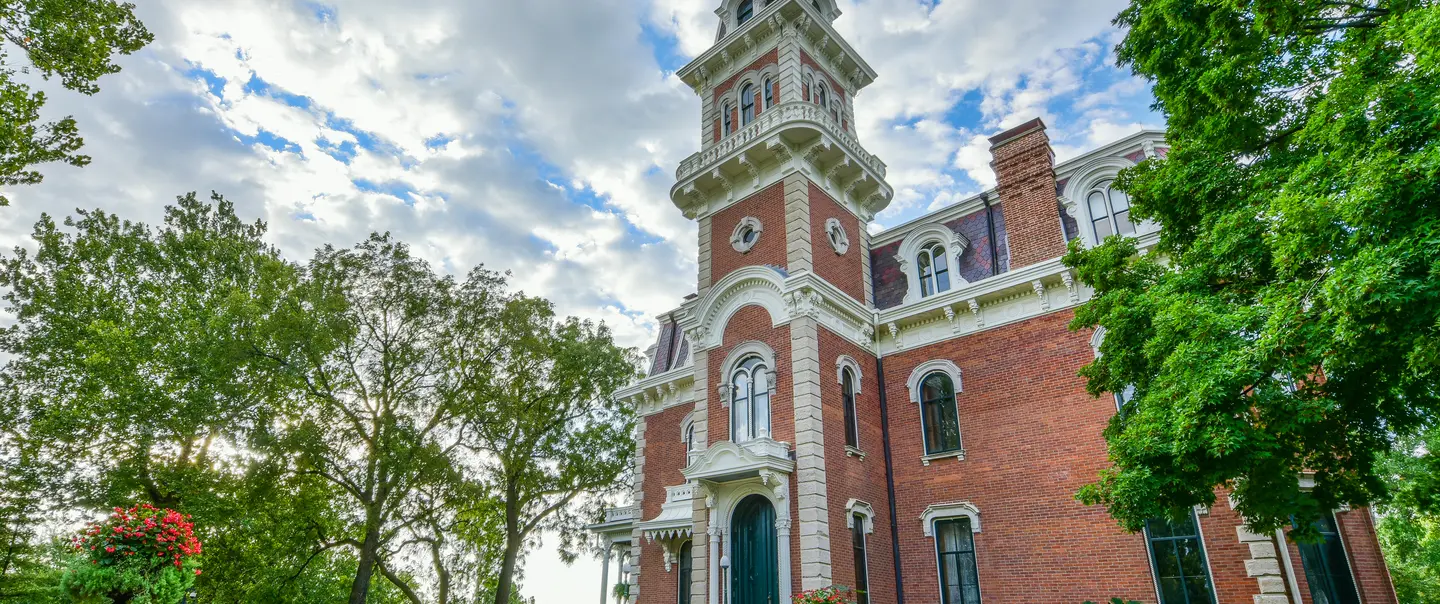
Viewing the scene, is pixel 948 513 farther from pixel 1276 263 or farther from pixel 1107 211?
pixel 1276 263

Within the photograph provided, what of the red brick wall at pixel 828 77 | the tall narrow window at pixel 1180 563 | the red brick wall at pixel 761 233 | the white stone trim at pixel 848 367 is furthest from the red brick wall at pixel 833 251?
the tall narrow window at pixel 1180 563

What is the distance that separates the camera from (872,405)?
16.4 meters

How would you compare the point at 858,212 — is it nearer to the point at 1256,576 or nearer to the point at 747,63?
the point at 747,63

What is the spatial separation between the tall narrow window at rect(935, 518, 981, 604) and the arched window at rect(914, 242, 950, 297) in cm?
540

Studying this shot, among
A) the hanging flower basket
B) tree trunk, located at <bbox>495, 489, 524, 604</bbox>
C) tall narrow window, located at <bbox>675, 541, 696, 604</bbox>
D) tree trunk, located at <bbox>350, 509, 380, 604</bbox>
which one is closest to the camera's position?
the hanging flower basket

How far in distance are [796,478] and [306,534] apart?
15.5 metres

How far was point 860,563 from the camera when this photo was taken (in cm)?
1444

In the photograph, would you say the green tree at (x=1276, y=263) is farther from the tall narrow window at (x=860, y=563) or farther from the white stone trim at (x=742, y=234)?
the white stone trim at (x=742, y=234)

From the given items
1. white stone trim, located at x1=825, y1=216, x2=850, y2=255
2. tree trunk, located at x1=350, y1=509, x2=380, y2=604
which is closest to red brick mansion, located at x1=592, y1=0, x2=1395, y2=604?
white stone trim, located at x1=825, y1=216, x2=850, y2=255

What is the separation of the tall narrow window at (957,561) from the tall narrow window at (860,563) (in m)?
1.54

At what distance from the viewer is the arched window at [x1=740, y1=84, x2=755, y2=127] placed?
19.7 m

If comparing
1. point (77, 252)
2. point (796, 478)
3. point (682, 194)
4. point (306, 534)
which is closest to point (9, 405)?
point (77, 252)

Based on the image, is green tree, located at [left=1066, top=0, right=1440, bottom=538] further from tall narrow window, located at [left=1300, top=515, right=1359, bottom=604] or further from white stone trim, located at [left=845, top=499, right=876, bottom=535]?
white stone trim, located at [left=845, top=499, right=876, bottom=535]

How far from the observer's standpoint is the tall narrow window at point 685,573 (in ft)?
59.2
